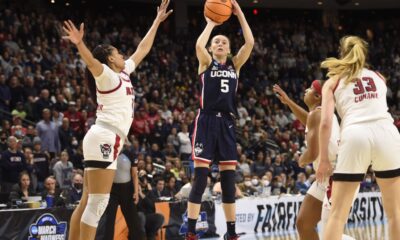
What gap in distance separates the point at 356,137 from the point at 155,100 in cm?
1522

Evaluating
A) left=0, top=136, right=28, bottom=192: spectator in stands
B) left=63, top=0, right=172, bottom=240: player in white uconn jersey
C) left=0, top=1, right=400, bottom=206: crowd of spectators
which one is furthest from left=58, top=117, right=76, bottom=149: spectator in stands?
left=63, top=0, right=172, bottom=240: player in white uconn jersey

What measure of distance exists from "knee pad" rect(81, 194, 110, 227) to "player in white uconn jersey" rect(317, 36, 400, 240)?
1.99 m

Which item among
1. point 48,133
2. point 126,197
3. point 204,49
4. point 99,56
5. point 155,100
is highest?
point 155,100

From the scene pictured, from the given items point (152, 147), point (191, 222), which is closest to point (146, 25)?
point (152, 147)

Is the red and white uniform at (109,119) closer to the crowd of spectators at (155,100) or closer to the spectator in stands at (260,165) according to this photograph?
the crowd of spectators at (155,100)

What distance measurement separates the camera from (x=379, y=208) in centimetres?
1786

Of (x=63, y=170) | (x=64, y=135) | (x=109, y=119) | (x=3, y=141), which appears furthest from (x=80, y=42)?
(x=64, y=135)

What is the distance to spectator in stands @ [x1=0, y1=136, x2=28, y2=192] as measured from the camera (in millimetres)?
13062

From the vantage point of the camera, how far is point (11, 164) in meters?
13.1

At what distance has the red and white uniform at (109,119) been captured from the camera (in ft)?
20.6

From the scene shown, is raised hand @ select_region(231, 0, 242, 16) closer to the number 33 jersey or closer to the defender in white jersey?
the number 33 jersey

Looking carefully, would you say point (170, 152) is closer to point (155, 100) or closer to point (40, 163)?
point (155, 100)

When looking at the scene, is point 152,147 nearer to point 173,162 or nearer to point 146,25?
point 173,162

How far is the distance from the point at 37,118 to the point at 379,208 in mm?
8957
